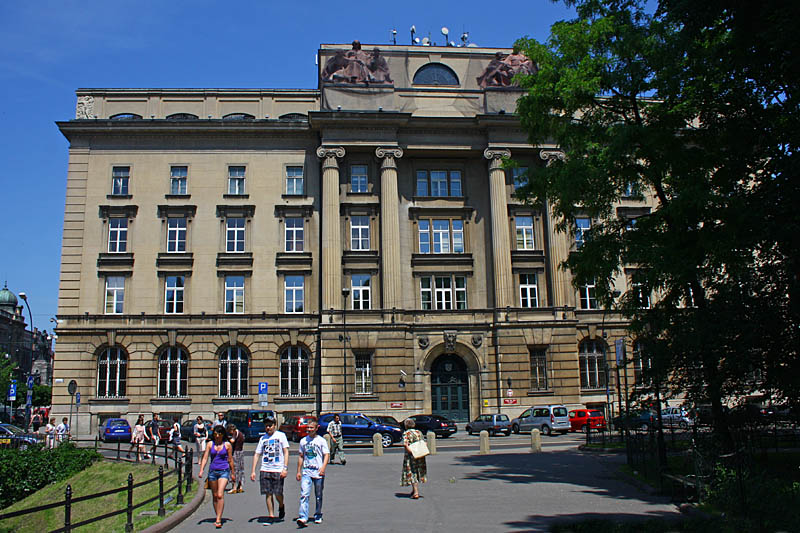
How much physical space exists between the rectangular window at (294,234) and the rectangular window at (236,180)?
404 cm

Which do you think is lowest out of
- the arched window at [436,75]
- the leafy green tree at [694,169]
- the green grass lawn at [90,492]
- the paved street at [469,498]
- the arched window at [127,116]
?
the green grass lawn at [90,492]

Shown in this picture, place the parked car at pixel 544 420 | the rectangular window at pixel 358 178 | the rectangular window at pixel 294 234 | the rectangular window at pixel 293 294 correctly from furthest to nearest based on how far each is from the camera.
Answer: the rectangular window at pixel 358 178, the rectangular window at pixel 294 234, the rectangular window at pixel 293 294, the parked car at pixel 544 420

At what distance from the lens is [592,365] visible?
157 ft

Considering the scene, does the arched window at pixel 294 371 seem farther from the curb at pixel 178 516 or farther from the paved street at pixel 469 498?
the curb at pixel 178 516

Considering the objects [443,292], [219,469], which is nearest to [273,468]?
[219,469]

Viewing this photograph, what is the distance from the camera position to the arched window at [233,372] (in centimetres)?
4538

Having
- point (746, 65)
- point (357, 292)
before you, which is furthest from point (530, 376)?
point (746, 65)

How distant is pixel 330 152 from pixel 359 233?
578 centimetres

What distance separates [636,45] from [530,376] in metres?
27.5

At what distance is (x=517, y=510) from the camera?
1524cm

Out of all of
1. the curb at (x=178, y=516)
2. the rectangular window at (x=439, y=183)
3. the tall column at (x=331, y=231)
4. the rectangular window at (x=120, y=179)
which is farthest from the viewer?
the rectangular window at (x=439, y=183)

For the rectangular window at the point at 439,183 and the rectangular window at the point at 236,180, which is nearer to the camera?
the rectangular window at the point at 236,180

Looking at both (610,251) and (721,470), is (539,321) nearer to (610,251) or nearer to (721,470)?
(610,251)

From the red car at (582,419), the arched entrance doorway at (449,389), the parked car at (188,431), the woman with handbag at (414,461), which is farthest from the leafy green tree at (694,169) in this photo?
the parked car at (188,431)
